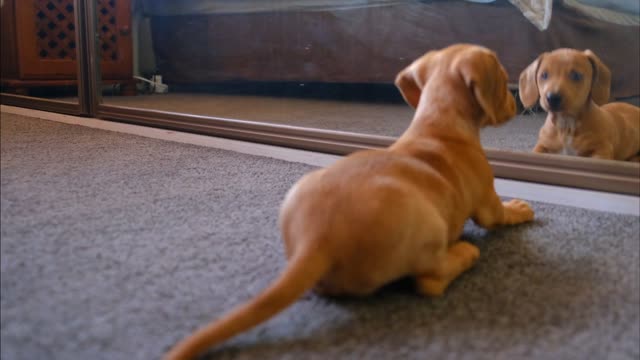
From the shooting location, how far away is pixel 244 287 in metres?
0.71

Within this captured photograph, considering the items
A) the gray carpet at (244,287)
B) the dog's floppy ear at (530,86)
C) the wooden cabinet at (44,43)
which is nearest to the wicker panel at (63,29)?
the wooden cabinet at (44,43)

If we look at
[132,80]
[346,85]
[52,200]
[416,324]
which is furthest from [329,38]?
[416,324]

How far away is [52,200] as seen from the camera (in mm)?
1052

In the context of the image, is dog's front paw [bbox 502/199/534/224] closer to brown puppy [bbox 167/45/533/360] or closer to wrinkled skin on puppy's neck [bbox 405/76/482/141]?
brown puppy [bbox 167/45/533/360]

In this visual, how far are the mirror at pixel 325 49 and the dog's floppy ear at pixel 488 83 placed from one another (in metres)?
0.36

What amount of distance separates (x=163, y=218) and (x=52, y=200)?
0.22 m

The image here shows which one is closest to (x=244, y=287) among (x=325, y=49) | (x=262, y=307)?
(x=262, y=307)

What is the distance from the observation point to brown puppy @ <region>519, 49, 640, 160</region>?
1333 mm

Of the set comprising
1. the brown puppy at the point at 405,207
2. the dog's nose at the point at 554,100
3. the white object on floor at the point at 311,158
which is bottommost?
the white object on floor at the point at 311,158

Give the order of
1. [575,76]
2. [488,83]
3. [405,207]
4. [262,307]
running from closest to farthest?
[262,307] < [405,207] < [488,83] < [575,76]

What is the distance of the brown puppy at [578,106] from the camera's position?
4.37ft

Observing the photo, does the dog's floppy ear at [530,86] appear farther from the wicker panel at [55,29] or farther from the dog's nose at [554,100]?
the wicker panel at [55,29]

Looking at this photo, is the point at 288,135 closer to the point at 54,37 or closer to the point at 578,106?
the point at 578,106

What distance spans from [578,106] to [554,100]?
0.20 ft
